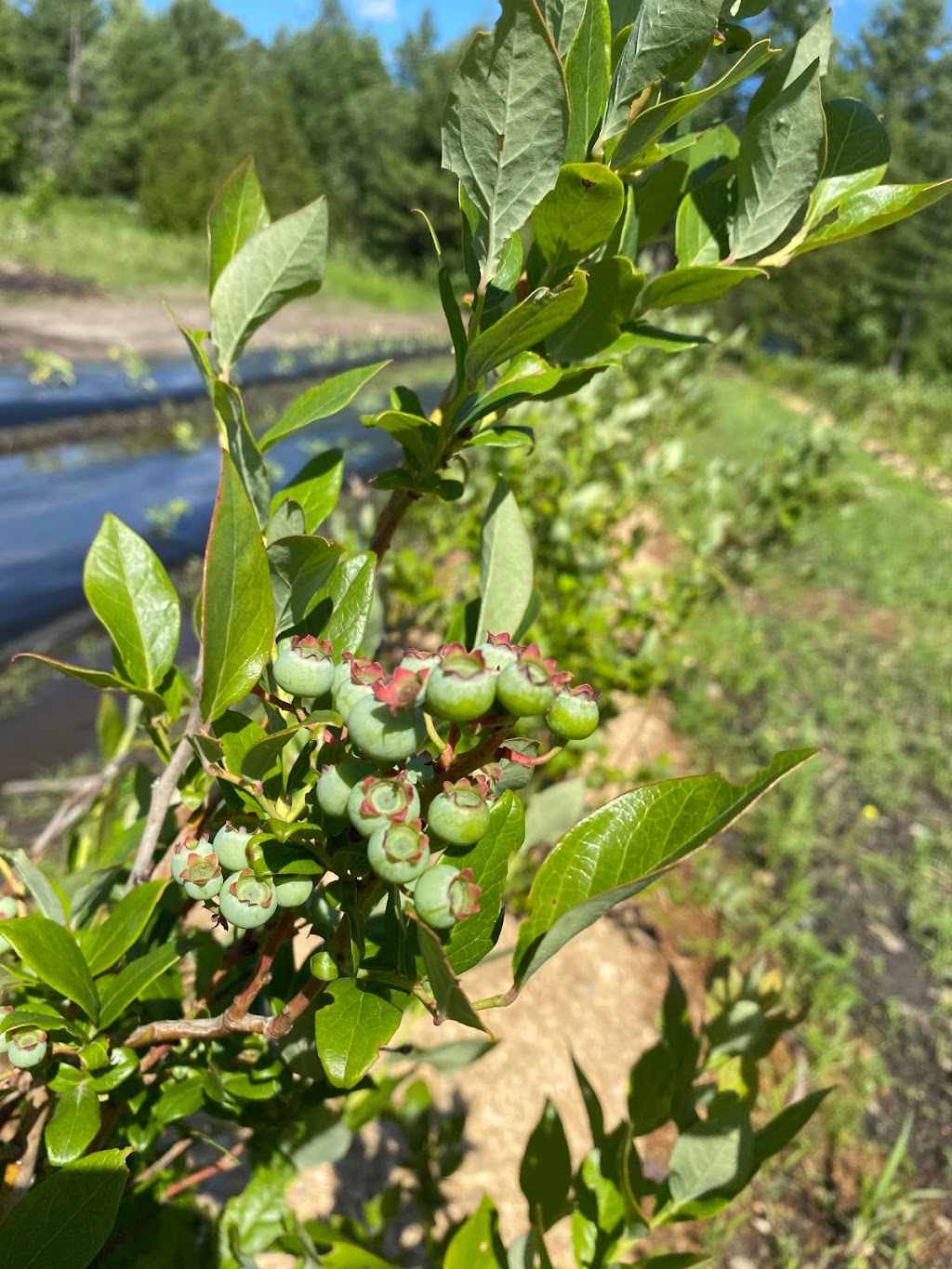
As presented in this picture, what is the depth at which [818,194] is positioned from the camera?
1.70 ft

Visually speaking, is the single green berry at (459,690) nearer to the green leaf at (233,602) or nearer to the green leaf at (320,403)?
the green leaf at (233,602)

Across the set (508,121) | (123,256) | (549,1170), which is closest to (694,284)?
(508,121)

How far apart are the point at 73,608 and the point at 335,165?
91.8ft

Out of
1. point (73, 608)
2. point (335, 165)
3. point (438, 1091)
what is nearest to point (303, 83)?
point (335, 165)

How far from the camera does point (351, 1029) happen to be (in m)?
0.36

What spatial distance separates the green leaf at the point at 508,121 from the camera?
35 centimetres

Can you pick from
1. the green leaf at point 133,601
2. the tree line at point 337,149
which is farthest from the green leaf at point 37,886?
the tree line at point 337,149

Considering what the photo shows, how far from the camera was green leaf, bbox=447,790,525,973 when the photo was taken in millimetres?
378

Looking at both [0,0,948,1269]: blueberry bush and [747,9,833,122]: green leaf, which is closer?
[0,0,948,1269]: blueberry bush

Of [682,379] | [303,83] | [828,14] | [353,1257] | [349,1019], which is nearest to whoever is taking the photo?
[349,1019]

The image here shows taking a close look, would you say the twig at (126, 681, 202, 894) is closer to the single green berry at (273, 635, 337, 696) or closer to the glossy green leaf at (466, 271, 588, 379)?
the single green berry at (273, 635, 337, 696)

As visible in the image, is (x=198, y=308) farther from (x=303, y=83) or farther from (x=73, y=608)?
(x=303, y=83)

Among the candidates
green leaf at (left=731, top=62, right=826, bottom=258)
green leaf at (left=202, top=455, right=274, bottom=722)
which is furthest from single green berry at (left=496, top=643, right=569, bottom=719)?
green leaf at (left=731, top=62, right=826, bottom=258)

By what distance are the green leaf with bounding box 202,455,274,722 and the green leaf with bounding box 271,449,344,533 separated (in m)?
0.14
